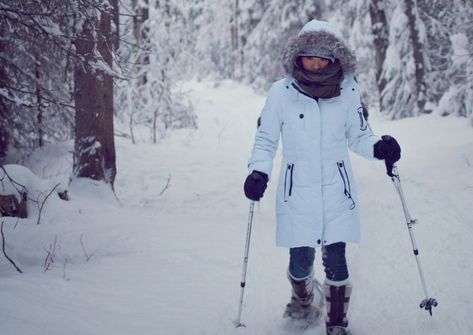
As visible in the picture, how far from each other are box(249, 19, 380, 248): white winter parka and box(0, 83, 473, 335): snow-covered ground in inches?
34.8

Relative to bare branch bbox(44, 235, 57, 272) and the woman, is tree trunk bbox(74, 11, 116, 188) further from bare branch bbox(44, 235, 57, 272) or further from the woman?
the woman

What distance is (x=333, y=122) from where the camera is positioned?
363cm

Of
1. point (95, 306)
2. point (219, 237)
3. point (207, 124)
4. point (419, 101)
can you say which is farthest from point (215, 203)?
point (207, 124)

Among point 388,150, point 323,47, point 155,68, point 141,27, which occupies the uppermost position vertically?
point 141,27

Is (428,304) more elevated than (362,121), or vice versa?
(362,121)

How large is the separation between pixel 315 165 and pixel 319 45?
0.91 metres

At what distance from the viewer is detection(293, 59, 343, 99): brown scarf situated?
11.6 feet

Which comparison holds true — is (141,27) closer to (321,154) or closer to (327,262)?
(321,154)

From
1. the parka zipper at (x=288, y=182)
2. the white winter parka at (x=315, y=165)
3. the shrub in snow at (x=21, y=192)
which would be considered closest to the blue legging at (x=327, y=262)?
the white winter parka at (x=315, y=165)

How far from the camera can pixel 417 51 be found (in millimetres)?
16078

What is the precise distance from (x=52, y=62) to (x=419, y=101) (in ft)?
43.0

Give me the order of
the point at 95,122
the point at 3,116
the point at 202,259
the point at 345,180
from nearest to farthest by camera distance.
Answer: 1. the point at 345,180
2. the point at 202,259
3. the point at 3,116
4. the point at 95,122

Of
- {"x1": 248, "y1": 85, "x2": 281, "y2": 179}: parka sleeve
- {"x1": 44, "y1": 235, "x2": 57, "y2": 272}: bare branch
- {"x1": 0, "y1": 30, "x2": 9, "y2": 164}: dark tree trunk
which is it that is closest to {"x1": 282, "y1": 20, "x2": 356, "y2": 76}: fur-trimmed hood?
{"x1": 248, "y1": 85, "x2": 281, "y2": 179}: parka sleeve

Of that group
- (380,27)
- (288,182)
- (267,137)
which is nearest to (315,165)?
(288,182)
